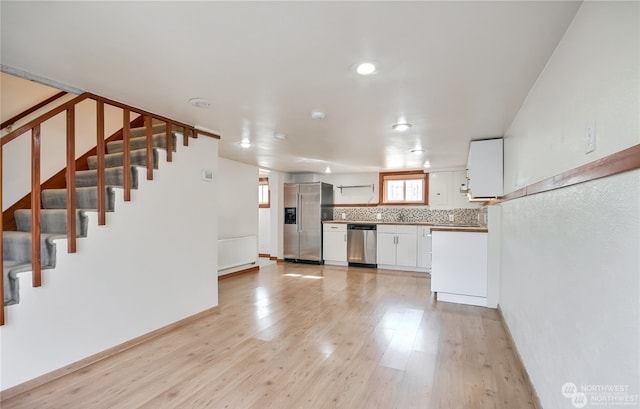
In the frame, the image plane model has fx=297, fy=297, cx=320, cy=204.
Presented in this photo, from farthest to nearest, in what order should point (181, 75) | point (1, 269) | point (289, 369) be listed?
point (289, 369), point (181, 75), point (1, 269)

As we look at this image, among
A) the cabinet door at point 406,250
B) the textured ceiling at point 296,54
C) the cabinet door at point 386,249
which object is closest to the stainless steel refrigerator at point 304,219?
the cabinet door at point 386,249

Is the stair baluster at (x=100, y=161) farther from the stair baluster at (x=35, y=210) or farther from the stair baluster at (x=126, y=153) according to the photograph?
the stair baluster at (x=35, y=210)

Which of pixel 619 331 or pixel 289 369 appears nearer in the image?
pixel 619 331

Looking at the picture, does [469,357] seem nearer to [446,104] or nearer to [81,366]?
[446,104]

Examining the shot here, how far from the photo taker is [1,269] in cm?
181

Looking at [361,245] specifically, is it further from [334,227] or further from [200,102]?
[200,102]

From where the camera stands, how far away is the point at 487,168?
350 centimetres

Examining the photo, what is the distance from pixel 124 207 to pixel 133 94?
960 millimetres

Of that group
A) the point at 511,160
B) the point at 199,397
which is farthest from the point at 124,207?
the point at 511,160

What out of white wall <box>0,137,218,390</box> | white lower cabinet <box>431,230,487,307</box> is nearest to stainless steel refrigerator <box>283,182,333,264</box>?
Result: white lower cabinet <box>431,230,487,307</box>

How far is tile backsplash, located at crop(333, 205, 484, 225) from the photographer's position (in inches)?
239

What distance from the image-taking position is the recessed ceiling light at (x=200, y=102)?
2.43 metres

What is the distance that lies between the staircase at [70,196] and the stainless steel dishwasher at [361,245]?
4.04 metres

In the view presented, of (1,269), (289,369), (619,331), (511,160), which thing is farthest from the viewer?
(511,160)
